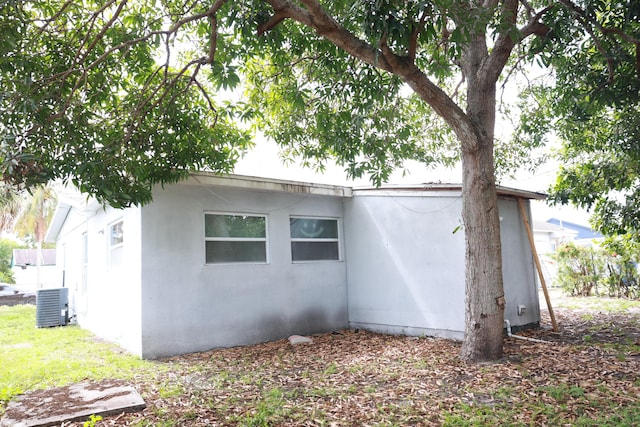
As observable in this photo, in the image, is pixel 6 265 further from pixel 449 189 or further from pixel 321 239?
pixel 449 189

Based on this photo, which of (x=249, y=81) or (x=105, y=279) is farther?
(x=105, y=279)

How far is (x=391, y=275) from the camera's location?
9414 mm

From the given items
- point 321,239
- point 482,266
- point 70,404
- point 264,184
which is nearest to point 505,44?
point 482,266

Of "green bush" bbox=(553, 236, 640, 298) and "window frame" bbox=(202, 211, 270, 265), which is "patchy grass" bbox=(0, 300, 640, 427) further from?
"green bush" bbox=(553, 236, 640, 298)

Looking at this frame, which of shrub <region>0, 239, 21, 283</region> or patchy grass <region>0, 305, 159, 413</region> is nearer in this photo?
patchy grass <region>0, 305, 159, 413</region>

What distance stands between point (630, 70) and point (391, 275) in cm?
538

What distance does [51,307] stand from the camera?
1230 centimetres

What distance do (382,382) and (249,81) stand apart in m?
5.74

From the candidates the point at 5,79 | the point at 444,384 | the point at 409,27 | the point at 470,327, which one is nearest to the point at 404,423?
the point at 444,384

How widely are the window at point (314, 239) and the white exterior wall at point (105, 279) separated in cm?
322

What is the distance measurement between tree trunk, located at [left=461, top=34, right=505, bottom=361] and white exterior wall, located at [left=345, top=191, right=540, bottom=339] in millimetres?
1870

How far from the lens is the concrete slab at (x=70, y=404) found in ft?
15.1

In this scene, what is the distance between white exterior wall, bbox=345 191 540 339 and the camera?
27.9ft

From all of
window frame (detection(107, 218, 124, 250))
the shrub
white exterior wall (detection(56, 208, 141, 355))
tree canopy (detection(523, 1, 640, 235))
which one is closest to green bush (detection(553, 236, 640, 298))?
tree canopy (detection(523, 1, 640, 235))
